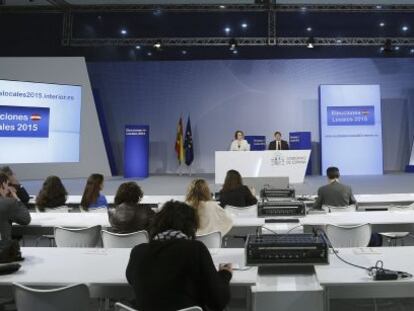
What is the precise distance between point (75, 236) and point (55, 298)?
1.69 meters

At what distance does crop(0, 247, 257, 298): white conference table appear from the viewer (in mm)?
2148

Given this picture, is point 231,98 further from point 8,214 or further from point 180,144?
point 8,214

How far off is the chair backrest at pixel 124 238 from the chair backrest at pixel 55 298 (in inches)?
50.0

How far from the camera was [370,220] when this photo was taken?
377 cm

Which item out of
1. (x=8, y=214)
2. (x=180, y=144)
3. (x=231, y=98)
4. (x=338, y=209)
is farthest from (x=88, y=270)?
(x=231, y=98)

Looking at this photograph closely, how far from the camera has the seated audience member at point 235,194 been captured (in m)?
4.84

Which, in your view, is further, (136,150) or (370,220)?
(136,150)

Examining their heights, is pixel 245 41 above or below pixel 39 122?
above

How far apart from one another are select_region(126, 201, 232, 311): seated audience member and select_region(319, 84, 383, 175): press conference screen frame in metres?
10.8

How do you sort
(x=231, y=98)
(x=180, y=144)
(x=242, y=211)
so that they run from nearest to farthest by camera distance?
(x=242, y=211) → (x=180, y=144) → (x=231, y=98)

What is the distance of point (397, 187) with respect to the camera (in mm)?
9234

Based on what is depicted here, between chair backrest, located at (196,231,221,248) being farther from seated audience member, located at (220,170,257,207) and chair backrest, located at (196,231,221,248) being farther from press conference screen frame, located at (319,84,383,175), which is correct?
press conference screen frame, located at (319,84,383,175)

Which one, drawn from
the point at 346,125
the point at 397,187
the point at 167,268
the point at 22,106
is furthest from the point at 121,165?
the point at 167,268

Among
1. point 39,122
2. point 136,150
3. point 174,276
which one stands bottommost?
point 174,276
